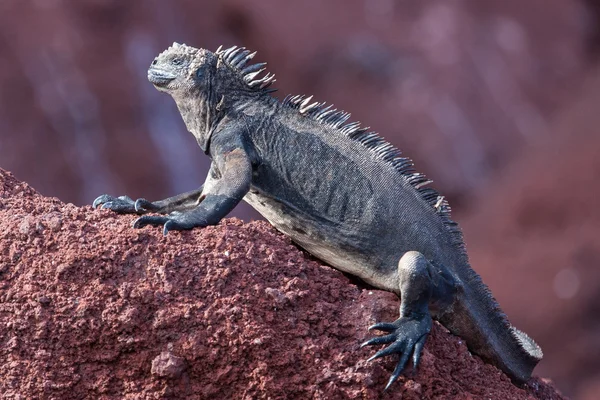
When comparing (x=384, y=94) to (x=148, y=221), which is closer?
(x=148, y=221)

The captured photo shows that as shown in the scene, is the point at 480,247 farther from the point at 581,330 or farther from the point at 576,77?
the point at 576,77

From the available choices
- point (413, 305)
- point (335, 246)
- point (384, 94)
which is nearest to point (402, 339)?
point (413, 305)

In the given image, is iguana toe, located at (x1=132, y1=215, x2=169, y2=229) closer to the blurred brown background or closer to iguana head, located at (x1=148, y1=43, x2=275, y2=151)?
iguana head, located at (x1=148, y1=43, x2=275, y2=151)

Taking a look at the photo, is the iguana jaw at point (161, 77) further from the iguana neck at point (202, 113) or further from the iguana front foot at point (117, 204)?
the iguana front foot at point (117, 204)

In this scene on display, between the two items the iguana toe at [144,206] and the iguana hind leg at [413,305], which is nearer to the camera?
the iguana hind leg at [413,305]

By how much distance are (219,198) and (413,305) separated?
1.14 m

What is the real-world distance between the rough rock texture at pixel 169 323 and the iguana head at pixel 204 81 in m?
1.04

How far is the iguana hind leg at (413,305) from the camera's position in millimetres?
4211

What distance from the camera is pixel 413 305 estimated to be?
445 centimetres

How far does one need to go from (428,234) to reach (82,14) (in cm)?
1340

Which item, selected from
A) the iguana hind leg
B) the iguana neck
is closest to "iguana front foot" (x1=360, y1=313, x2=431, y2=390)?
the iguana hind leg

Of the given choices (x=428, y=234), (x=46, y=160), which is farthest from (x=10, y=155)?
(x=428, y=234)

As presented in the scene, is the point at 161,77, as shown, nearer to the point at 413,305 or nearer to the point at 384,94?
the point at 413,305

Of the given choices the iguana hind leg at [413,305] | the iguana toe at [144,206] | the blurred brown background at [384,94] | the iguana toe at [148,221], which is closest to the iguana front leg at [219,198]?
the iguana toe at [148,221]
